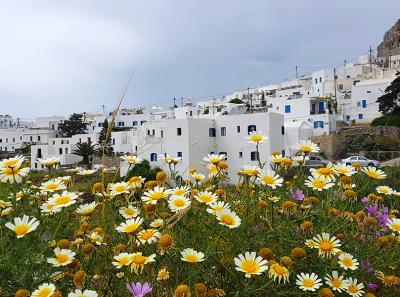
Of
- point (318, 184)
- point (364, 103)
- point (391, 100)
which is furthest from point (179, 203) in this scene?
point (364, 103)

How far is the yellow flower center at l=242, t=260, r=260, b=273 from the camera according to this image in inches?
63.3

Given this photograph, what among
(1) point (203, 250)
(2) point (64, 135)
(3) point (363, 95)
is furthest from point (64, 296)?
(2) point (64, 135)

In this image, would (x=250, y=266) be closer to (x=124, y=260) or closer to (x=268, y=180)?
(x=124, y=260)

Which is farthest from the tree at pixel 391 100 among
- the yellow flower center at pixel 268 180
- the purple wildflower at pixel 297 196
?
the yellow flower center at pixel 268 180

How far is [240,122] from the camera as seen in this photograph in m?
30.6

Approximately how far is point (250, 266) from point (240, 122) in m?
29.2

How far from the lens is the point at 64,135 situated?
219ft

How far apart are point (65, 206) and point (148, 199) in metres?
0.42

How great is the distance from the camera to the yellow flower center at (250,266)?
161 cm

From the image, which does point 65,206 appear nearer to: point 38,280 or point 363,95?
point 38,280

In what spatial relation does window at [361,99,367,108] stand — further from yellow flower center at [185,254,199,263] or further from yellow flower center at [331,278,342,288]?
yellow flower center at [185,254,199,263]

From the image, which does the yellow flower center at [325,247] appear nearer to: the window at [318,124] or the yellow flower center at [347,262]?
the yellow flower center at [347,262]

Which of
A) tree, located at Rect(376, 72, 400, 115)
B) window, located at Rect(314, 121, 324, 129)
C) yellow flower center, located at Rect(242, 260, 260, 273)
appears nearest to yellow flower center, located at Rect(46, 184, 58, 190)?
yellow flower center, located at Rect(242, 260, 260, 273)

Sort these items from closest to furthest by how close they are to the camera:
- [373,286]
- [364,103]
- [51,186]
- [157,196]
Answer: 1. [373,286]
2. [157,196]
3. [51,186]
4. [364,103]
